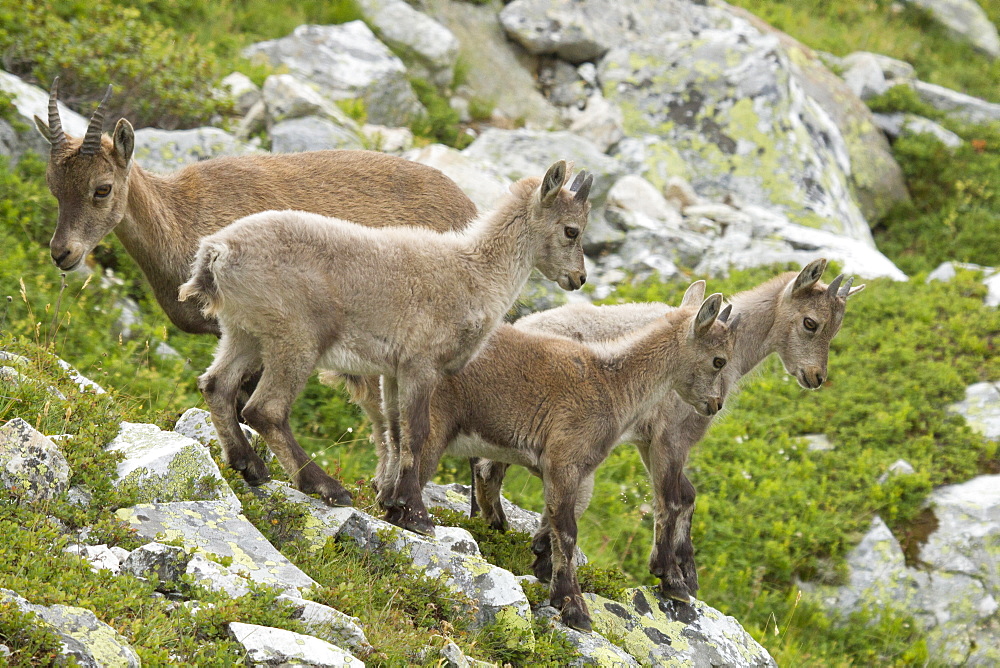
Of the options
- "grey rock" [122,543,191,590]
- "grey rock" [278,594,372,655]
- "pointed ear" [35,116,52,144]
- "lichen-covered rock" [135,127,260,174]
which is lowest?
"lichen-covered rock" [135,127,260,174]

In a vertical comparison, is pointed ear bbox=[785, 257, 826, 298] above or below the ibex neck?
above

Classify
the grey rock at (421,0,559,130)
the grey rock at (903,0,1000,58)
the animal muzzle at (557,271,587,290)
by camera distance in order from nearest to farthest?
the animal muzzle at (557,271,587,290)
the grey rock at (421,0,559,130)
the grey rock at (903,0,1000,58)

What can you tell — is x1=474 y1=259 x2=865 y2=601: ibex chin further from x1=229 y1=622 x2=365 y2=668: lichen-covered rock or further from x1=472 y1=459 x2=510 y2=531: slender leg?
x1=229 y1=622 x2=365 y2=668: lichen-covered rock

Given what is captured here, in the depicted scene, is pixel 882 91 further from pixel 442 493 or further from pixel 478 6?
pixel 442 493

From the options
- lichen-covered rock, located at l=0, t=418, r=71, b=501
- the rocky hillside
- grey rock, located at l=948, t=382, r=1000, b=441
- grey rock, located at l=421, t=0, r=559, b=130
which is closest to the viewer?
lichen-covered rock, located at l=0, t=418, r=71, b=501

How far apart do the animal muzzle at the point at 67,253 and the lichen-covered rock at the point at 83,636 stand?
10.8 feet

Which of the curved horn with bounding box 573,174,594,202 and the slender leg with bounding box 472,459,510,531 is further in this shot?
the slender leg with bounding box 472,459,510,531

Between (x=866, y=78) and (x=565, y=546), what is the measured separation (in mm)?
17937

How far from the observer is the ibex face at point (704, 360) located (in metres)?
7.47

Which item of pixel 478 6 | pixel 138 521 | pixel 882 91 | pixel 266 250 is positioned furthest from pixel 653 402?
pixel 882 91

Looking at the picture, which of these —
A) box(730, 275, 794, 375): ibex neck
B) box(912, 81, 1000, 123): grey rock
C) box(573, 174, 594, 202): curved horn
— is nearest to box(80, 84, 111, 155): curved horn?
box(573, 174, 594, 202): curved horn

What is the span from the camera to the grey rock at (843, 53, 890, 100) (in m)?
21.3

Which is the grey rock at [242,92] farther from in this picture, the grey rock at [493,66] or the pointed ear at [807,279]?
the pointed ear at [807,279]

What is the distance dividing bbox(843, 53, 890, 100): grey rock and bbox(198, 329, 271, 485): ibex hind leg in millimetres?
17915
